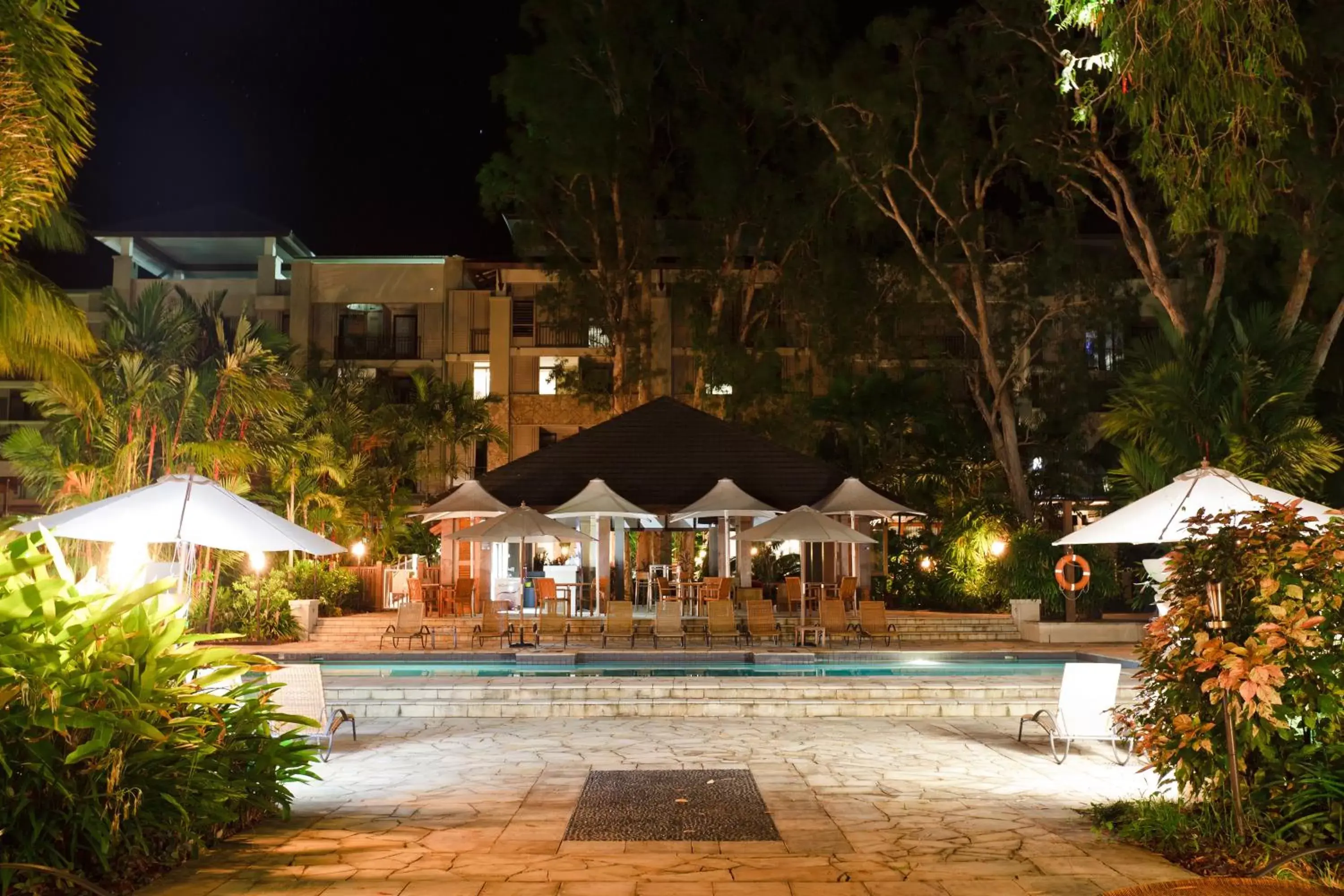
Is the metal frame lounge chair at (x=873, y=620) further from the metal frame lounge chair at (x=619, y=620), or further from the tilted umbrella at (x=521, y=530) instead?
the tilted umbrella at (x=521, y=530)

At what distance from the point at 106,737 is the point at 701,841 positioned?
3269 mm

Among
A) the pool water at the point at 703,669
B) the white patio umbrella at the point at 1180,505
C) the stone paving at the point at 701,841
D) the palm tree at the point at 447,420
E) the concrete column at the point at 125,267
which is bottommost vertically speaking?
the stone paving at the point at 701,841

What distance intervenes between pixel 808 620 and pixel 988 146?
36.3 ft

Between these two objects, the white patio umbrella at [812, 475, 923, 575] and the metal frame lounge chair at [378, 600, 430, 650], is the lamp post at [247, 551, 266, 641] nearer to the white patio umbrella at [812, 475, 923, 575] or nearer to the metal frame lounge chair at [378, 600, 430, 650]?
the metal frame lounge chair at [378, 600, 430, 650]

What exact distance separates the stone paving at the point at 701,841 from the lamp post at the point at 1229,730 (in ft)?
1.51

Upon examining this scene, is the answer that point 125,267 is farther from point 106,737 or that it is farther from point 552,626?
point 106,737

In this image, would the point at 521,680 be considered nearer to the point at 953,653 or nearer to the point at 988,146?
the point at 953,653

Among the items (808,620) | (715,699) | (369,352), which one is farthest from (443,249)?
(715,699)

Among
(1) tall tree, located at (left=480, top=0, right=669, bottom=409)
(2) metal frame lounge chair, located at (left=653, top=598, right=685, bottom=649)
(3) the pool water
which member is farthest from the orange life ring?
(1) tall tree, located at (left=480, top=0, right=669, bottom=409)

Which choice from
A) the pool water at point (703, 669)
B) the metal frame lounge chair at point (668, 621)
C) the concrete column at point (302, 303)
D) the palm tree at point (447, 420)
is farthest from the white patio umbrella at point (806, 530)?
the concrete column at point (302, 303)

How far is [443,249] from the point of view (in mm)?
46094

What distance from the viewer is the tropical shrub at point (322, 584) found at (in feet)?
71.1

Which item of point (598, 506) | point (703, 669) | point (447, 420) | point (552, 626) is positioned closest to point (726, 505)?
point (598, 506)

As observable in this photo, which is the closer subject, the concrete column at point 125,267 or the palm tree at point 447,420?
the palm tree at point 447,420
